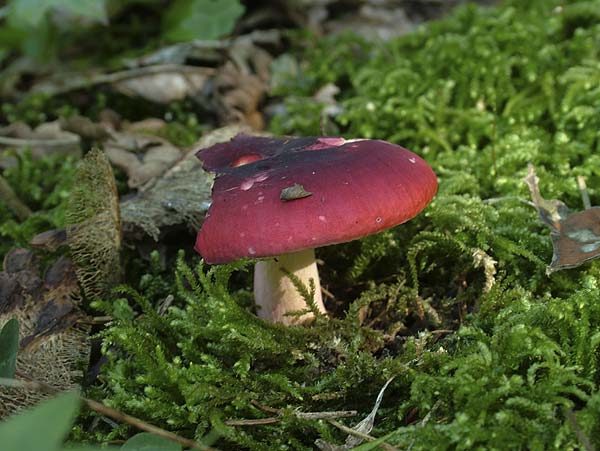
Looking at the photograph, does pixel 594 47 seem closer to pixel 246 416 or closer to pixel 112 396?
pixel 246 416

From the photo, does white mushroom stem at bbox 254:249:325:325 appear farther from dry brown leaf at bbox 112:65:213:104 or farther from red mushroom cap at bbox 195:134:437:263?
dry brown leaf at bbox 112:65:213:104

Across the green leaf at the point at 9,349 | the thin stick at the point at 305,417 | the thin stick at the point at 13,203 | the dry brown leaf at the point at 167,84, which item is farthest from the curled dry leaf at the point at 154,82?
the thin stick at the point at 305,417

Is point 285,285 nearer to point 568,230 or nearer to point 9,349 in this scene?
point 9,349

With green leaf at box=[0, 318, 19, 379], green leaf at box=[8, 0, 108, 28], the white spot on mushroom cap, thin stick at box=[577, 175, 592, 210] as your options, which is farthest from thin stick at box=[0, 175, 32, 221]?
thin stick at box=[577, 175, 592, 210]

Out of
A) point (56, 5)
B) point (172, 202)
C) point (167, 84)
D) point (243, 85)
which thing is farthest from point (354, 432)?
point (56, 5)

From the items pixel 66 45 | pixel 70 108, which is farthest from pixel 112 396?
pixel 66 45

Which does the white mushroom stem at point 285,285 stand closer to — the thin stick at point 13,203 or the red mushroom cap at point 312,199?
the red mushroom cap at point 312,199

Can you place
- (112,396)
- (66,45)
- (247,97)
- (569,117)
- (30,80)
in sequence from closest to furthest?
(112,396) < (569,117) < (247,97) < (30,80) < (66,45)
